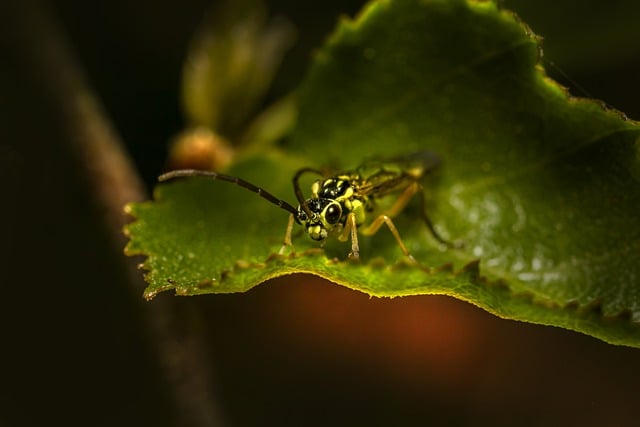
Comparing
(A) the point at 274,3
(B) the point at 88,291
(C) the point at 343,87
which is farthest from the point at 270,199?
(A) the point at 274,3

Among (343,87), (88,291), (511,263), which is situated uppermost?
(343,87)

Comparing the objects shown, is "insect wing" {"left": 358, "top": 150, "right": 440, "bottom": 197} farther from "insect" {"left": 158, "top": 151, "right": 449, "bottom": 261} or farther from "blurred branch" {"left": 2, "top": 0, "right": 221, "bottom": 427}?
"blurred branch" {"left": 2, "top": 0, "right": 221, "bottom": 427}

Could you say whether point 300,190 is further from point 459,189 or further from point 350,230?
point 459,189

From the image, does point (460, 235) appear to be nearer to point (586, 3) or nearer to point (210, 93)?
point (210, 93)

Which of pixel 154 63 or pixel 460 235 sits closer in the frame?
pixel 460 235

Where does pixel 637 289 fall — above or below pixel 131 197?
below

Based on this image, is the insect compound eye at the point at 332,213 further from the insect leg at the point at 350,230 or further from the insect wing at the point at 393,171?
the insect wing at the point at 393,171
